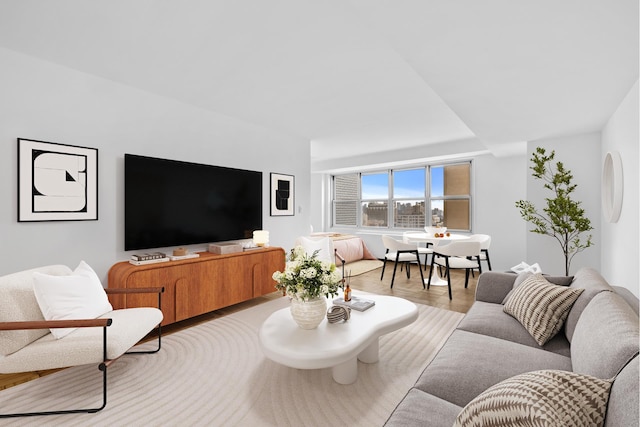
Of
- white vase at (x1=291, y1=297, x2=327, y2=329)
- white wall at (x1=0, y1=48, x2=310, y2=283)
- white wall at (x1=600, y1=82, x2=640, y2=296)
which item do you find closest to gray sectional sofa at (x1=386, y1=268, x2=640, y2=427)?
white wall at (x1=600, y1=82, x2=640, y2=296)

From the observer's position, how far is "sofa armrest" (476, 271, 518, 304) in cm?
256

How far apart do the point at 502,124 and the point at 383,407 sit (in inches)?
132

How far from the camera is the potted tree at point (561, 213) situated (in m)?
3.62

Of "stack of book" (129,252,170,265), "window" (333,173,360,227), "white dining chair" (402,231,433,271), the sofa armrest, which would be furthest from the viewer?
"window" (333,173,360,227)

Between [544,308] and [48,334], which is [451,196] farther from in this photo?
[48,334]

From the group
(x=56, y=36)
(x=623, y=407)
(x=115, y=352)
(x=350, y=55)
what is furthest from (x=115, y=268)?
(x=623, y=407)

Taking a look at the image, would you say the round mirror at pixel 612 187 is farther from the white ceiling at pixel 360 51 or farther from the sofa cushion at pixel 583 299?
the sofa cushion at pixel 583 299

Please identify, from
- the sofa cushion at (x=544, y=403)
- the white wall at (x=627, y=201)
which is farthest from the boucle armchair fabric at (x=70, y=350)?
the white wall at (x=627, y=201)

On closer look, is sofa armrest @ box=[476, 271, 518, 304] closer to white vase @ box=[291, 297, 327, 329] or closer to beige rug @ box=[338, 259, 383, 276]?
white vase @ box=[291, 297, 327, 329]

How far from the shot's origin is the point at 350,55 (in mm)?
2430

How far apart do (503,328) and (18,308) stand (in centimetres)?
319

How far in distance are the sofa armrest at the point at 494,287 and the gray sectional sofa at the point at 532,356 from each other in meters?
0.44

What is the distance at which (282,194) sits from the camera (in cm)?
471

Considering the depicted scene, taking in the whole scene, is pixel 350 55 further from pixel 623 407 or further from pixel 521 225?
pixel 521 225
